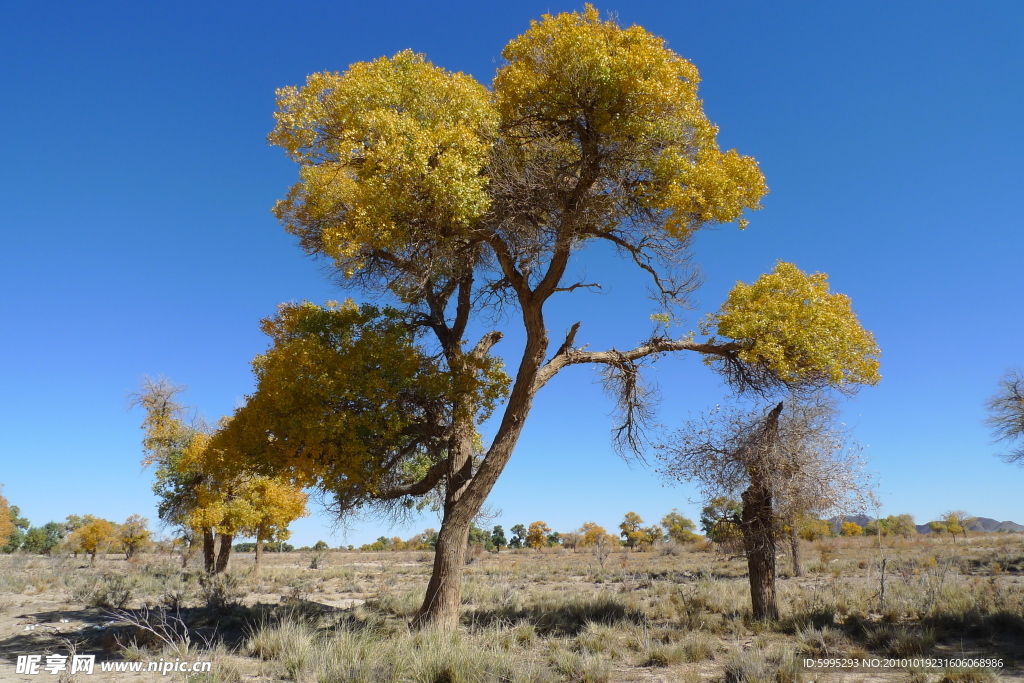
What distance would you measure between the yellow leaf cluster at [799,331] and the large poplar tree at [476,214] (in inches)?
1.4

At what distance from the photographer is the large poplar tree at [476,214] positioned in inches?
336

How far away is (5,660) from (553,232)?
33.4 feet

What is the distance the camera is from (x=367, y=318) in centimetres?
1032

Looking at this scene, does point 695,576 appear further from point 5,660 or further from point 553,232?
point 5,660

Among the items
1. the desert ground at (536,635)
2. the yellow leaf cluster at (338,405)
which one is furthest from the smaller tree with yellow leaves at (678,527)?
the yellow leaf cluster at (338,405)

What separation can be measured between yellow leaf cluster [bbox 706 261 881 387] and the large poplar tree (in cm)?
4

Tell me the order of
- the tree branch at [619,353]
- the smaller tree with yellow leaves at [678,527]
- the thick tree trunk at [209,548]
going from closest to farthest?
the tree branch at [619,353] → the thick tree trunk at [209,548] → the smaller tree with yellow leaves at [678,527]

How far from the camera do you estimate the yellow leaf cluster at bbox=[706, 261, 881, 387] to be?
884cm

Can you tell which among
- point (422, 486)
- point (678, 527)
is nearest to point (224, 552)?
point (422, 486)

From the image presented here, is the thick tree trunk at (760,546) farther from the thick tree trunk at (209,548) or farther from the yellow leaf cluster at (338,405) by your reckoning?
the thick tree trunk at (209,548)

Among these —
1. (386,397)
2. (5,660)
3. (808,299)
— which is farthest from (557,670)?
(5,660)

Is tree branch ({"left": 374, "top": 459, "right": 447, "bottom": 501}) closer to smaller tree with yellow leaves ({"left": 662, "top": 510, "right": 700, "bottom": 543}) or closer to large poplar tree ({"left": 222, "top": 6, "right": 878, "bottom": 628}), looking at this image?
large poplar tree ({"left": 222, "top": 6, "right": 878, "bottom": 628})

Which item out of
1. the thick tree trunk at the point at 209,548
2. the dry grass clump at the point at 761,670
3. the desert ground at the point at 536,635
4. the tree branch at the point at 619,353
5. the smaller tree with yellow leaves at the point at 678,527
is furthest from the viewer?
the smaller tree with yellow leaves at the point at 678,527

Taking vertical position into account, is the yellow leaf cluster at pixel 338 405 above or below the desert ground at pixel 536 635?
above
